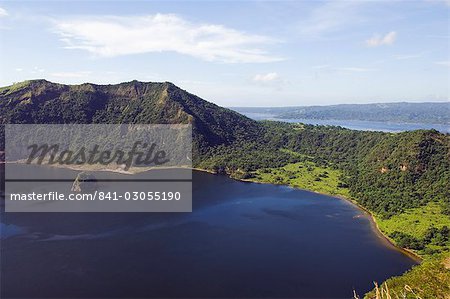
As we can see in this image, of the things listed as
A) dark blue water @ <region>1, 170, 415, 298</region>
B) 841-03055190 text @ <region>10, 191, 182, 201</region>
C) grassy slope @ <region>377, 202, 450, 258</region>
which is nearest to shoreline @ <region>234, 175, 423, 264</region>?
grassy slope @ <region>377, 202, 450, 258</region>

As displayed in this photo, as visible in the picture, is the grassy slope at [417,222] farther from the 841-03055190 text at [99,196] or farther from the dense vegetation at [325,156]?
the 841-03055190 text at [99,196]

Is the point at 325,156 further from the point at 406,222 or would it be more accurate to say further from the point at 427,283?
the point at 427,283

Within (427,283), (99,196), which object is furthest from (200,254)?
(99,196)

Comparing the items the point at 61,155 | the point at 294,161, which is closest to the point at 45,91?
the point at 61,155

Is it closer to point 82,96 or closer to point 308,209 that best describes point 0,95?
point 82,96

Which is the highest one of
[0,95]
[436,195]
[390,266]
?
[0,95]
